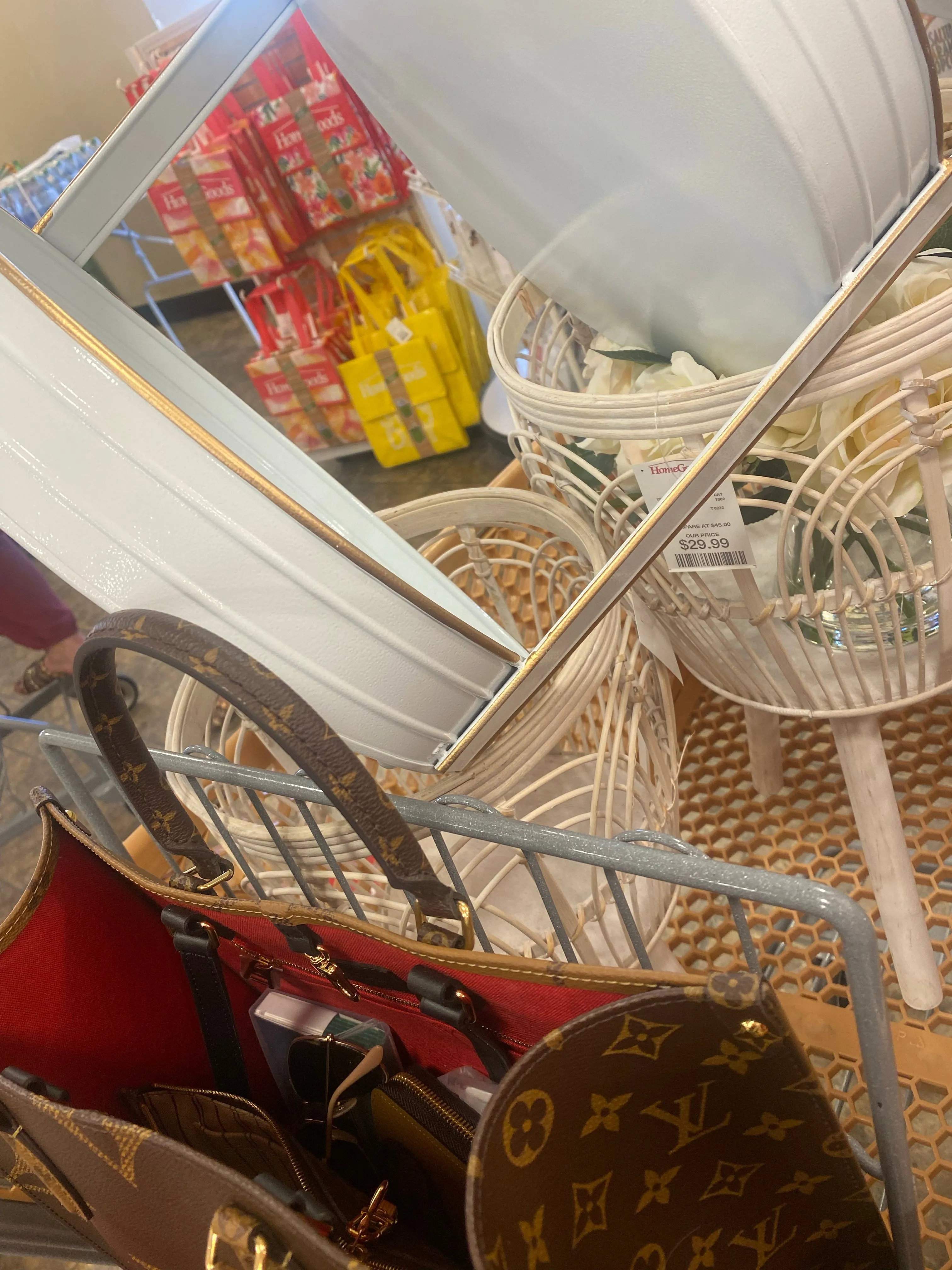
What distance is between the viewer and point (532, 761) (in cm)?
53

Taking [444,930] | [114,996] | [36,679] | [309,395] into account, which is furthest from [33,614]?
[444,930]

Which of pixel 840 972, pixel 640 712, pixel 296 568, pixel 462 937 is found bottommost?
pixel 840 972

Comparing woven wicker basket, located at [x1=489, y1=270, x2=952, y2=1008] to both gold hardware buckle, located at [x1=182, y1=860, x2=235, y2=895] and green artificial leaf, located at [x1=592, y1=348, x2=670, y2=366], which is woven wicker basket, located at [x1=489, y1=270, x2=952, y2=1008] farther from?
gold hardware buckle, located at [x1=182, y1=860, x2=235, y2=895]

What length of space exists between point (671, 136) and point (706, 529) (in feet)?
0.63

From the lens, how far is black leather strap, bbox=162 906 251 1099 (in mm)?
486

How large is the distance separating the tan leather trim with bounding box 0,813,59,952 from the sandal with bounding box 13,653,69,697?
54.5 inches

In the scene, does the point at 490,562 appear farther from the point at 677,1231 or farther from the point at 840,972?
the point at 677,1231

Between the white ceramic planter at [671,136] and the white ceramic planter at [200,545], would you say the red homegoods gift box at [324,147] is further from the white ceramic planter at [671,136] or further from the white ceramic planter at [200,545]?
the white ceramic planter at [200,545]

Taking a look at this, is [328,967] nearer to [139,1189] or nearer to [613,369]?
[139,1189]

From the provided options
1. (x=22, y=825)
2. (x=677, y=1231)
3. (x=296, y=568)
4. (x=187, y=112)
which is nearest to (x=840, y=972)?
(x=677, y=1231)

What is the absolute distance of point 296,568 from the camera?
15.7 inches

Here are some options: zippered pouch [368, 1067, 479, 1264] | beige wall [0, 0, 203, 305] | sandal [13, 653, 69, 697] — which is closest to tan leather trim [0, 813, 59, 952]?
zippered pouch [368, 1067, 479, 1264]

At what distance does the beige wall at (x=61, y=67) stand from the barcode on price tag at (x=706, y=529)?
3637mm

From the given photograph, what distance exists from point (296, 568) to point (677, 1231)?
0.31 meters
